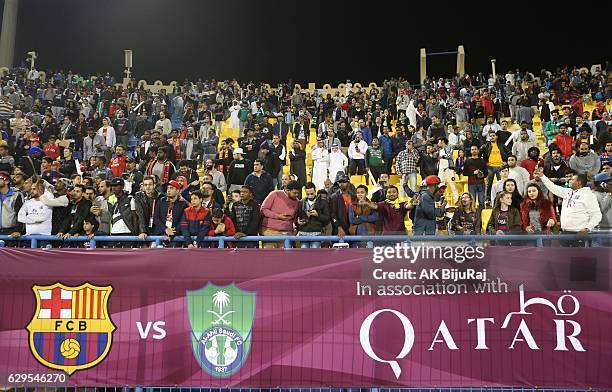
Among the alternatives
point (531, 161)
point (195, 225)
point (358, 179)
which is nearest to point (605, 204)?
point (531, 161)

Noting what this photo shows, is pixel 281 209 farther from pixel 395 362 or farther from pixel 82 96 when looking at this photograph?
pixel 82 96

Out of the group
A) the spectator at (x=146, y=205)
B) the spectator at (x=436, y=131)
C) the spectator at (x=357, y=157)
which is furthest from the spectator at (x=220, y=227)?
the spectator at (x=436, y=131)

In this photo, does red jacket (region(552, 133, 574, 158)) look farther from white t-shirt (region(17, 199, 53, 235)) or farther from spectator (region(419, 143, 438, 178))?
white t-shirt (region(17, 199, 53, 235))

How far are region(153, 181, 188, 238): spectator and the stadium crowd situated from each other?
1.0 inches

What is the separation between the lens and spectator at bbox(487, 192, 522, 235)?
7824 millimetres

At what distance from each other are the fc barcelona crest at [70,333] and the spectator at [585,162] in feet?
32.5

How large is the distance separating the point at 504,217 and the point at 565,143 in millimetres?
8602

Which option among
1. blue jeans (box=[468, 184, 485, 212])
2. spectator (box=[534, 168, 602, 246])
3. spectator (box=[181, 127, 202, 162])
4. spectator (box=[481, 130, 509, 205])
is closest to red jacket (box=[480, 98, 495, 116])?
spectator (box=[481, 130, 509, 205])

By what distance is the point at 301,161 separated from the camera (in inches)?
635

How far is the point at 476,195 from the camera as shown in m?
13.7

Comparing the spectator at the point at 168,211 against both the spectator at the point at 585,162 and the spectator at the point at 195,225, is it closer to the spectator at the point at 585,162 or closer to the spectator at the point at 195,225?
the spectator at the point at 195,225

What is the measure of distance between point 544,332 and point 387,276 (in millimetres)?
1494

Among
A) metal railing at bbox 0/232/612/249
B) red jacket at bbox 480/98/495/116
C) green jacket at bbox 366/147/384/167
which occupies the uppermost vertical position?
red jacket at bbox 480/98/495/116

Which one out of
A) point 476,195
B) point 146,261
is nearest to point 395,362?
point 146,261
